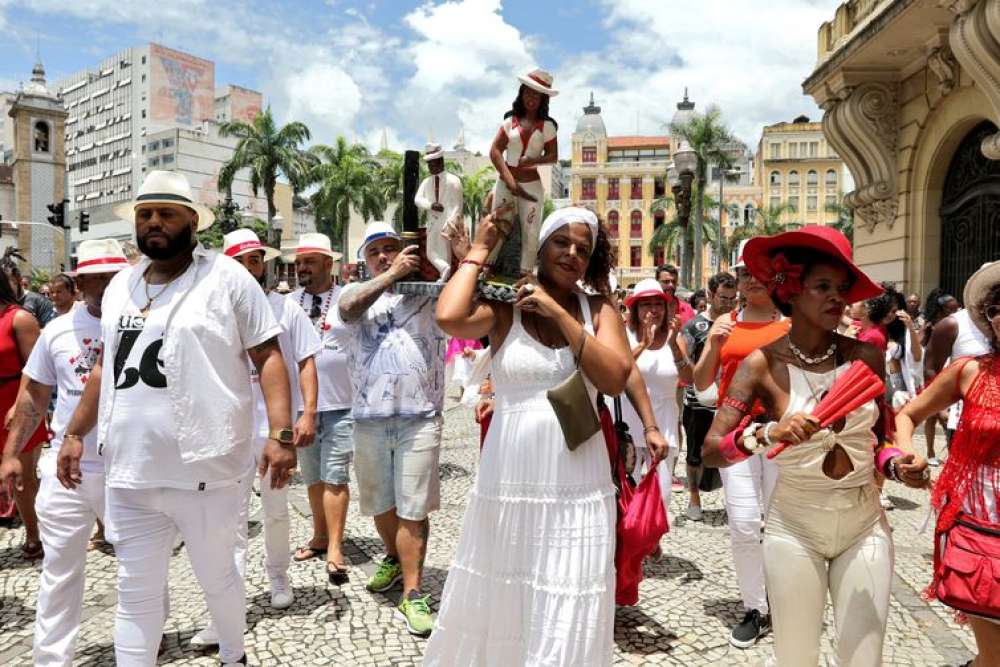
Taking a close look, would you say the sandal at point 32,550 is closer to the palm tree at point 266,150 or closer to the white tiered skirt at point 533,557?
the white tiered skirt at point 533,557

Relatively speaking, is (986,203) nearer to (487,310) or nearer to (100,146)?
(487,310)

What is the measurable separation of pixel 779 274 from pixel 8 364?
5.09 meters

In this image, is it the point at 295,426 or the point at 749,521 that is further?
the point at 749,521

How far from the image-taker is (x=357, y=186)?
149ft

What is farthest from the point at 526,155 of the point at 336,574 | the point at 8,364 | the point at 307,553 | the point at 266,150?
the point at 266,150

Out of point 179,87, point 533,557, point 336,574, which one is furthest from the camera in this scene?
point 179,87

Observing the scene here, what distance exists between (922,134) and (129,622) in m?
15.9

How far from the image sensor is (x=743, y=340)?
4.15m

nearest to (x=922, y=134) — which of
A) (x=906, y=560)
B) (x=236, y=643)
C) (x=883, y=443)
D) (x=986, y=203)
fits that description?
(x=986, y=203)

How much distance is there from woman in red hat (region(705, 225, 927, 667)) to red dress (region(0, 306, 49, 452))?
4.73 meters

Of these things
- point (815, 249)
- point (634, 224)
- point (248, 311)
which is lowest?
point (248, 311)

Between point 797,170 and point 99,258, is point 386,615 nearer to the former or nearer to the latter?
point 99,258

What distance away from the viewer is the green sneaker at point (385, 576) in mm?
4551

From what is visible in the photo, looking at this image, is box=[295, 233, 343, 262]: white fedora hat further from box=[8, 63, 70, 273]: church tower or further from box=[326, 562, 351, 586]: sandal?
box=[8, 63, 70, 273]: church tower
